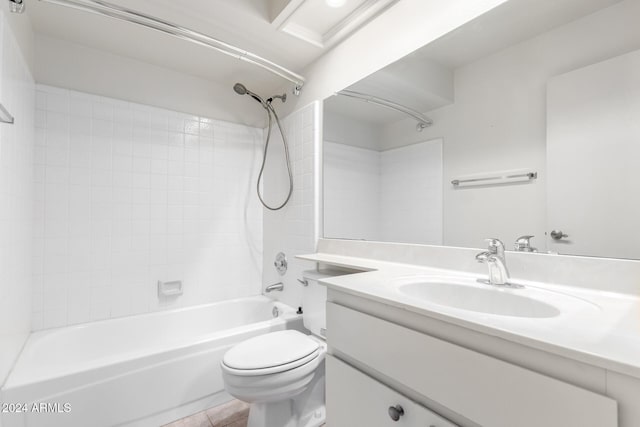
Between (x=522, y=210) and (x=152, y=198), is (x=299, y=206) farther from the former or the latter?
(x=522, y=210)

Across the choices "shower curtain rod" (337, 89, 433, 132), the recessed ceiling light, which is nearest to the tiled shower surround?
"shower curtain rod" (337, 89, 433, 132)

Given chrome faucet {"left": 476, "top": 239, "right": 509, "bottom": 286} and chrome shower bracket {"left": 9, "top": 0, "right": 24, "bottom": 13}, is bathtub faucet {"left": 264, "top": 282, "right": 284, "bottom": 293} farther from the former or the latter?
chrome shower bracket {"left": 9, "top": 0, "right": 24, "bottom": 13}

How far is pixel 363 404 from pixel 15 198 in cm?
175

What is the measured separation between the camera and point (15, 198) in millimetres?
1311

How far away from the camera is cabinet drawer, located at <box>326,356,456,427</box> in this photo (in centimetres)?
67

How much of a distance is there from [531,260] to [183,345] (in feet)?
5.43

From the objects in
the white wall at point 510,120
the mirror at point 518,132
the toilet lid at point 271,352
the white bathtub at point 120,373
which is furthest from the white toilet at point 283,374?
the white wall at point 510,120

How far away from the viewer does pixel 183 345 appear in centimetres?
150

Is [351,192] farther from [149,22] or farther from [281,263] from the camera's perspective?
[149,22]

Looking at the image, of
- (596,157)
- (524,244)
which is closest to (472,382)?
(524,244)

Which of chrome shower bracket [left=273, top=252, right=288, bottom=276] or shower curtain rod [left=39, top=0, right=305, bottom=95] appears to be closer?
shower curtain rod [left=39, top=0, right=305, bottom=95]

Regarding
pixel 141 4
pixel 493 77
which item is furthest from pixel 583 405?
pixel 141 4

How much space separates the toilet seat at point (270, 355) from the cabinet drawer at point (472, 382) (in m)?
0.54

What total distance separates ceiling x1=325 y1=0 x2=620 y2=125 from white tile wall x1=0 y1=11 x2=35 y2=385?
157cm
